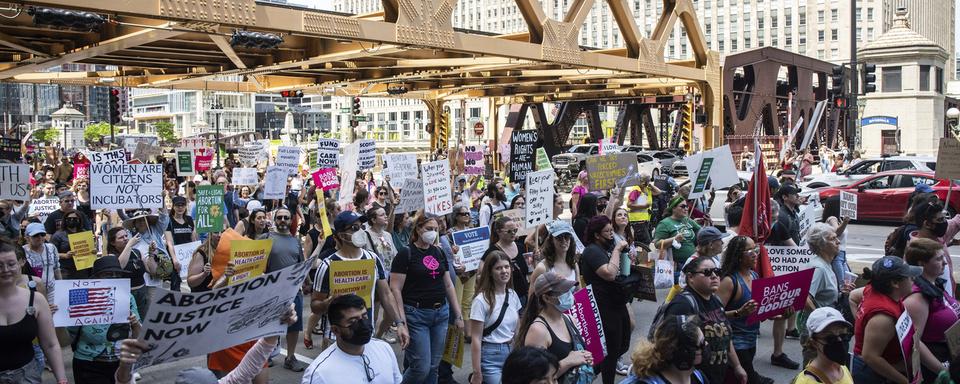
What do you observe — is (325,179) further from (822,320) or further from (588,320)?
(822,320)

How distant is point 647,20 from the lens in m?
120

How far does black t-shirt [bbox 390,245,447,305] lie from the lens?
22.7 ft

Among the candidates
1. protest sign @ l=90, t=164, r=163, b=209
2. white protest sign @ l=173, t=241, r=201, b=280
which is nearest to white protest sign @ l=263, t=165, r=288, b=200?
protest sign @ l=90, t=164, r=163, b=209

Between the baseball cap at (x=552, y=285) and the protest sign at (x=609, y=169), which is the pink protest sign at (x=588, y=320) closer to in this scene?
the baseball cap at (x=552, y=285)

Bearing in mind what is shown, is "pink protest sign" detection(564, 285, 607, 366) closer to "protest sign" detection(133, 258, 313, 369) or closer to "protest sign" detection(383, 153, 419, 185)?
"protest sign" detection(133, 258, 313, 369)

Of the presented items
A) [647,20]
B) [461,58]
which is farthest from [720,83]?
[647,20]

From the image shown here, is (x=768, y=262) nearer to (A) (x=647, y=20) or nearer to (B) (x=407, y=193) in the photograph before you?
(B) (x=407, y=193)

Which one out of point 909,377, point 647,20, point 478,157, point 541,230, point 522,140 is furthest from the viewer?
point 647,20

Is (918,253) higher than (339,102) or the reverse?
the reverse

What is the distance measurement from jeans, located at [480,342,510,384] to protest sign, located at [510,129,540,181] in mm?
8053

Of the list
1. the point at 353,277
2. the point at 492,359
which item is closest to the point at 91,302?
the point at 353,277

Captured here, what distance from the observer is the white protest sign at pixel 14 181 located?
10789 millimetres

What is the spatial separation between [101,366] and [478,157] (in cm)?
1402

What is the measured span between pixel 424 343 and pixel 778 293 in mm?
2637
